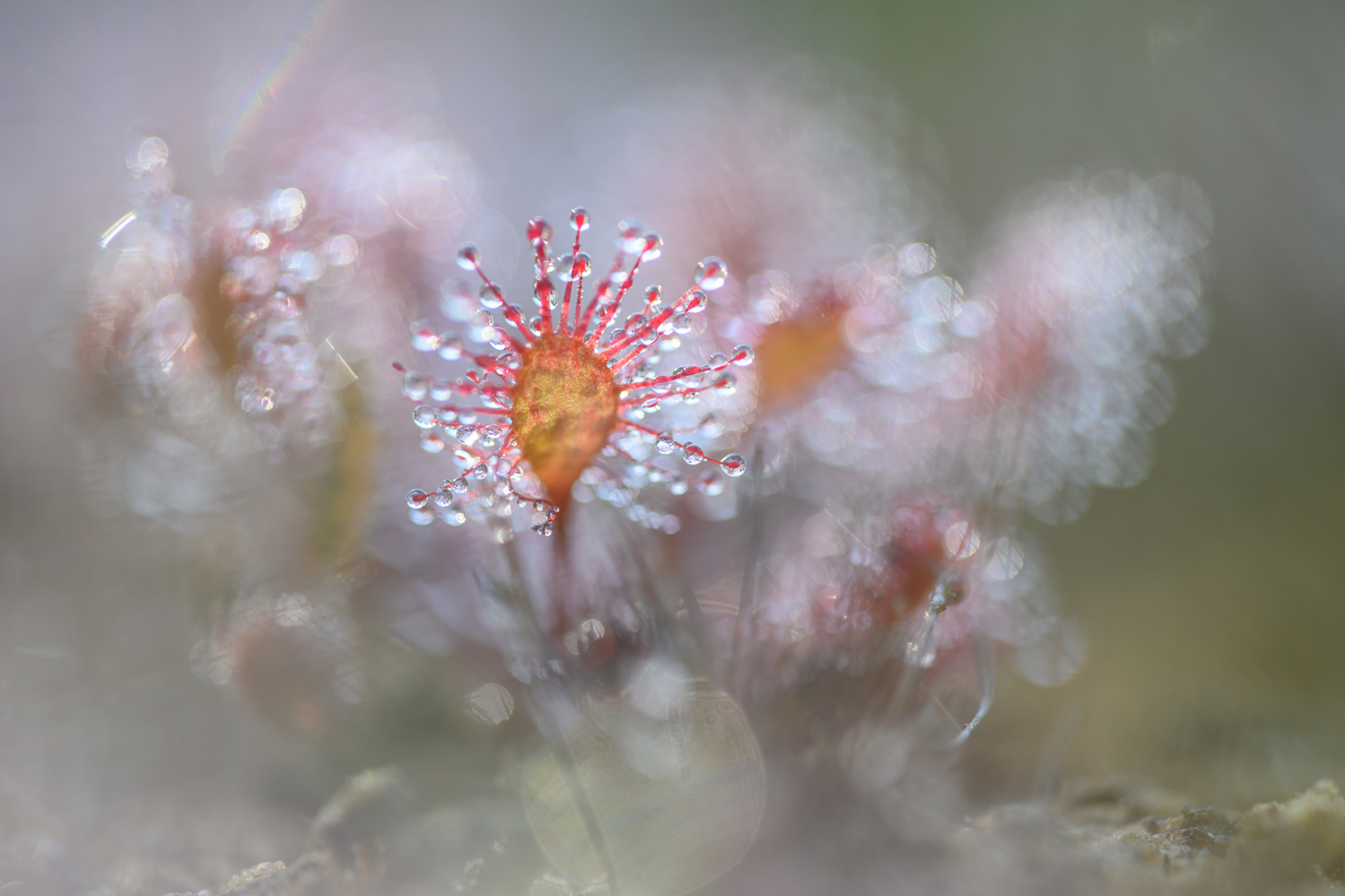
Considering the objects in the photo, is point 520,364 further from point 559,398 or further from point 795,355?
point 795,355

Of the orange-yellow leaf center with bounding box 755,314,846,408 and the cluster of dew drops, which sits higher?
the orange-yellow leaf center with bounding box 755,314,846,408

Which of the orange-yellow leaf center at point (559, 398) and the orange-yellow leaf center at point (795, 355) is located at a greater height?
the orange-yellow leaf center at point (795, 355)

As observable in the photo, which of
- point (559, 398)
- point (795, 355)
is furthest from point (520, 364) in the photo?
point (795, 355)

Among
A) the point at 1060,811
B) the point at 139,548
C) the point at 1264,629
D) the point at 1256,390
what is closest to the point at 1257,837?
the point at 1060,811

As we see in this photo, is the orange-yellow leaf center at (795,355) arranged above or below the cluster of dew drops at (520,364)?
above

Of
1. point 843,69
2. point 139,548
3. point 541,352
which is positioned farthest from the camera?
point 843,69

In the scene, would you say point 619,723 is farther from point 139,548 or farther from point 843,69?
point 843,69
